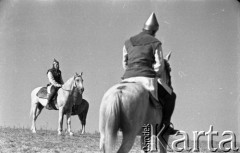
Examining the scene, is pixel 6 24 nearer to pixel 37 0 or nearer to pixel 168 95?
pixel 37 0

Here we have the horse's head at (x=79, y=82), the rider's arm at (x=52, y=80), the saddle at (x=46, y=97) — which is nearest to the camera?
the horse's head at (x=79, y=82)

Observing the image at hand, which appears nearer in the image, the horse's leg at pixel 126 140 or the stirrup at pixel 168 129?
Result: the horse's leg at pixel 126 140

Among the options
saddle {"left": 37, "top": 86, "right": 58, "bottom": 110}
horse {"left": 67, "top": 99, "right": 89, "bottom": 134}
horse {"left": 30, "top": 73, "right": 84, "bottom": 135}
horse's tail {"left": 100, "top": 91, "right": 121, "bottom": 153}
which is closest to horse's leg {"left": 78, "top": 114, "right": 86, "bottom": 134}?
horse {"left": 67, "top": 99, "right": 89, "bottom": 134}

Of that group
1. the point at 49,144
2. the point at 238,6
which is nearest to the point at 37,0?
the point at 49,144

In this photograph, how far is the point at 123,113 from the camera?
5504mm

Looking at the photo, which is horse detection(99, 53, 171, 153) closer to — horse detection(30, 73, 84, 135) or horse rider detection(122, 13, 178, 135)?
horse rider detection(122, 13, 178, 135)

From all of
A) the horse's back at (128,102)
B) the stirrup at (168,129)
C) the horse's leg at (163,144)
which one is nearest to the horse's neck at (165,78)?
the stirrup at (168,129)

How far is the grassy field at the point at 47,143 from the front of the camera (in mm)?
9219

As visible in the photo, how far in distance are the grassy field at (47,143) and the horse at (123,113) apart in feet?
12.0

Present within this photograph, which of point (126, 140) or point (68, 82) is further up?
point (68, 82)

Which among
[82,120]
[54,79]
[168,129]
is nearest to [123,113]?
[168,129]

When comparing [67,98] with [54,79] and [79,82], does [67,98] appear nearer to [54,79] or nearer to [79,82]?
[54,79]

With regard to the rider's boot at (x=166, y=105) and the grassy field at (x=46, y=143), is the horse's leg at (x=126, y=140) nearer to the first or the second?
the rider's boot at (x=166, y=105)

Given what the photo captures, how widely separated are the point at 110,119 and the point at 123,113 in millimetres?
204
